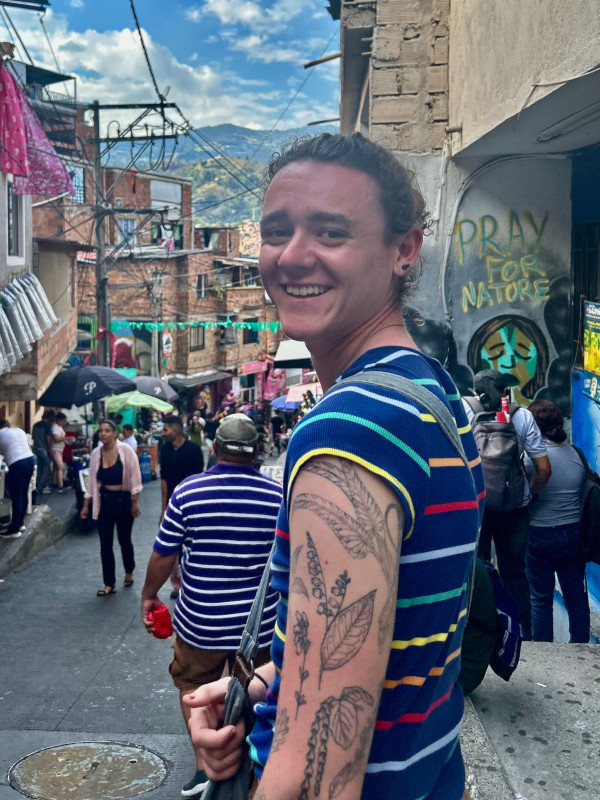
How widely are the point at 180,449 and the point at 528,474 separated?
4.21 m

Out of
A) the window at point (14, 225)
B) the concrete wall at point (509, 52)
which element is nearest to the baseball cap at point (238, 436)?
the concrete wall at point (509, 52)

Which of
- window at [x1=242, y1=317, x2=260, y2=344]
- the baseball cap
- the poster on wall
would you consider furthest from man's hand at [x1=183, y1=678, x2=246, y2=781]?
window at [x1=242, y1=317, x2=260, y2=344]

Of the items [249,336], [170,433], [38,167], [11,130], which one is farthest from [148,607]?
[249,336]

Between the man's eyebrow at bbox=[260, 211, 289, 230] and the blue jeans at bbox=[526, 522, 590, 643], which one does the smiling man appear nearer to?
the man's eyebrow at bbox=[260, 211, 289, 230]

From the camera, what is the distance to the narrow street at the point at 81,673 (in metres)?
5.29

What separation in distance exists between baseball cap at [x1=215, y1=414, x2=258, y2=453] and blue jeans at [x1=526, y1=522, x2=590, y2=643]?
218cm

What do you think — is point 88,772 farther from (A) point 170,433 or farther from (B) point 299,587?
(B) point 299,587

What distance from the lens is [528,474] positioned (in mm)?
5320

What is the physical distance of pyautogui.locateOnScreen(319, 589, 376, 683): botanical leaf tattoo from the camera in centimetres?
118

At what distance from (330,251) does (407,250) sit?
0.18m

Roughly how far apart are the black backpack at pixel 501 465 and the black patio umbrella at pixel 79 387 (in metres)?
12.4

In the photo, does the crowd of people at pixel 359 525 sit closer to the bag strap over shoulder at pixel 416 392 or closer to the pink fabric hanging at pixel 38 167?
the bag strap over shoulder at pixel 416 392

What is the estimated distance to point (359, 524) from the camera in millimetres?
1182

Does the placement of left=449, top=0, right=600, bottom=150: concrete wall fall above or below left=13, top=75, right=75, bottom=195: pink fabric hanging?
below
